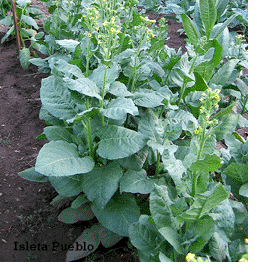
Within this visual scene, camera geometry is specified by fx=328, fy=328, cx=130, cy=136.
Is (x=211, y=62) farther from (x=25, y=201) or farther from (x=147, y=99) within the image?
(x=25, y=201)

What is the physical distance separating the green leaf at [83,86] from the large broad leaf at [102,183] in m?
0.51

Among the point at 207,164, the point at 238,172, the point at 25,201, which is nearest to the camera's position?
the point at 207,164

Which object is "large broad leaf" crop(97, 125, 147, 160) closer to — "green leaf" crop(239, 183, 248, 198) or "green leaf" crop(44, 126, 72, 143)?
"green leaf" crop(44, 126, 72, 143)

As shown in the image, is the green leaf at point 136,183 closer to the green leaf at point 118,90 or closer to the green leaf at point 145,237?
the green leaf at point 145,237

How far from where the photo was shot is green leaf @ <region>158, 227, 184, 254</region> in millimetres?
1522

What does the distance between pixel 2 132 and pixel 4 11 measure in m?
2.72

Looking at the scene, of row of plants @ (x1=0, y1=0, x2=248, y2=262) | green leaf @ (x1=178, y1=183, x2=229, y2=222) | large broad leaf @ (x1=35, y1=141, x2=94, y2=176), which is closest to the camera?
green leaf @ (x1=178, y1=183, x2=229, y2=222)

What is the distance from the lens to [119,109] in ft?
6.58

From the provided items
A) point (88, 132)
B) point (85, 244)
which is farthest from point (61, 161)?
point (85, 244)

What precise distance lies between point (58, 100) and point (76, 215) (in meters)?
0.84

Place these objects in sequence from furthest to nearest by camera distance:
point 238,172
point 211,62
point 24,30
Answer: point 24,30
point 211,62
point 238,172

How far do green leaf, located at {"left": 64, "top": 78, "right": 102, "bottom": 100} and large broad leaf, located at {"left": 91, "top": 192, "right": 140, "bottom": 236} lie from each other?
2.39 ft

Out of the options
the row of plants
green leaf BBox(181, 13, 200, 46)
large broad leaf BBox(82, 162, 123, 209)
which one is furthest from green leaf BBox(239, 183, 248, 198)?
green leaf BBox(181, 13, 200, 46)

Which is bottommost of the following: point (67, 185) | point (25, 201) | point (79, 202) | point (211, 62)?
point (25, 201)
